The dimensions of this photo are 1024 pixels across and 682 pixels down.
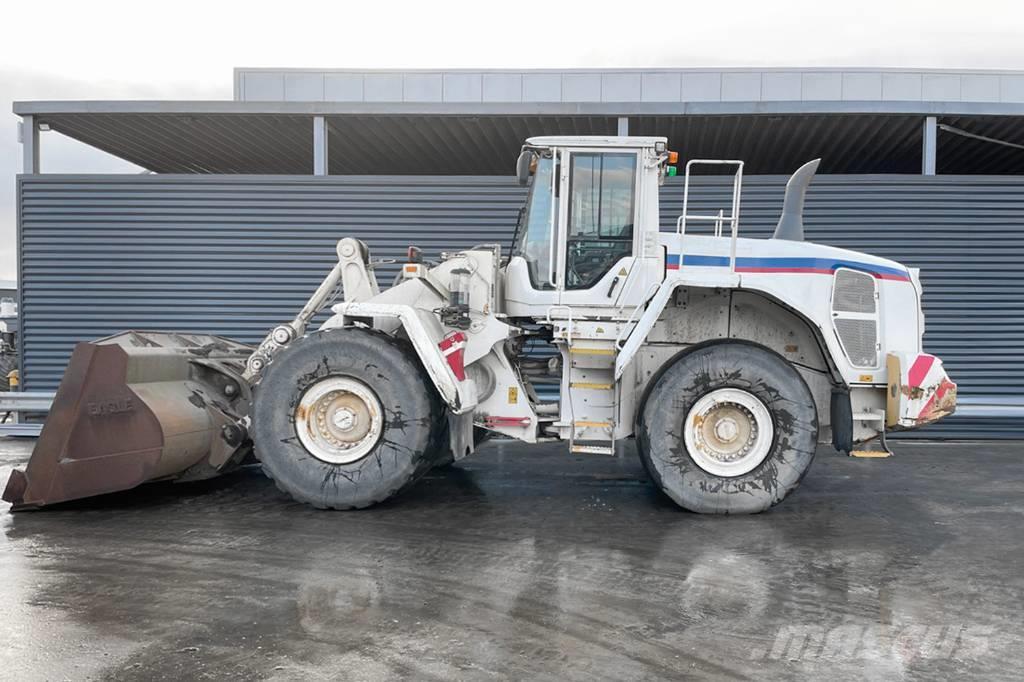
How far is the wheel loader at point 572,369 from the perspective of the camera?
5980 mm

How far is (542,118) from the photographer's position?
10969mm

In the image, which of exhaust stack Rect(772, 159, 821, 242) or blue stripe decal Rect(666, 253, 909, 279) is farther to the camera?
exhaust stack Rect(772, 159, 821, 242)

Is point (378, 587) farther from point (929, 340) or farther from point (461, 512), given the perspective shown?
point (929, 340)

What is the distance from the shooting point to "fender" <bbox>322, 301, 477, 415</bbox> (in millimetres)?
5938

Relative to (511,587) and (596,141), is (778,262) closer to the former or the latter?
(596,141)

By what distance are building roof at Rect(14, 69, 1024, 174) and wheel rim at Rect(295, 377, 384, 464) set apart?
566 cm

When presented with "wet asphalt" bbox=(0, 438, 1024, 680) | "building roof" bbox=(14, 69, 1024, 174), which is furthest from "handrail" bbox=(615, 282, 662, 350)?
"building roof" bbox=(14, 69, 1024, 174)

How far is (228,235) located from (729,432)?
302 inches

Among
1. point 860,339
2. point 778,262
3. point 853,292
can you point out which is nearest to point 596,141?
point 778,262

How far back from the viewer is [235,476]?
25.0ft

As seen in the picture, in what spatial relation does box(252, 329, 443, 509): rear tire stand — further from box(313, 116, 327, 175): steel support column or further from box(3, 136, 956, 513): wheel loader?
box(313, 116, 327, 175): steel support column

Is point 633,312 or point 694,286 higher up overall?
point 694,286

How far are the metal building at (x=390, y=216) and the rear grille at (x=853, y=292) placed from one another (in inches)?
174

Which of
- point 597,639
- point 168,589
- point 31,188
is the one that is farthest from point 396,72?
point 597,639
